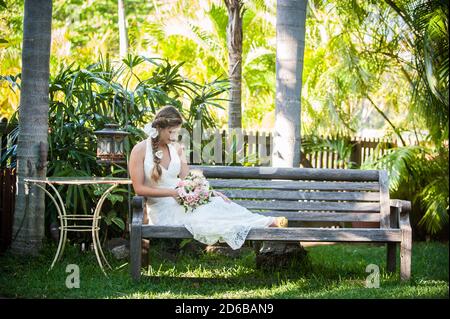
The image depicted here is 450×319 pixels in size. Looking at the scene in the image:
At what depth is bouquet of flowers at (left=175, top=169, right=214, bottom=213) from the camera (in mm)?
6871

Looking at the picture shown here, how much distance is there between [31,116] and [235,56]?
16.5ft

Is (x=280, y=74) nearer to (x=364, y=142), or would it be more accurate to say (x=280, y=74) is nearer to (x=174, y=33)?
(x=364, y=142)

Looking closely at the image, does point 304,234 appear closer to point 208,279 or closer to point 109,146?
point 208,279

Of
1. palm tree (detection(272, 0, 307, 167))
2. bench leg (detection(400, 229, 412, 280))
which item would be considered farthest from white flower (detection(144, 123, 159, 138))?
bench leg (detection(400, 229, 412, 280))

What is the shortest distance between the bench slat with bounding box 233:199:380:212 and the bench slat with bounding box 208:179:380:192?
165 mm

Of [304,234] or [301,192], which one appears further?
[301,192]

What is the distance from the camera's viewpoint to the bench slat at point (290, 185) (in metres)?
7.58

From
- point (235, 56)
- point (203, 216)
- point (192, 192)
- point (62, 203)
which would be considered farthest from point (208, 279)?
point (235, 56)

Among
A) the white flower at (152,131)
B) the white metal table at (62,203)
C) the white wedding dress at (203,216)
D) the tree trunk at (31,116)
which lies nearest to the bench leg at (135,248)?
the white wedding dress at (203,216)

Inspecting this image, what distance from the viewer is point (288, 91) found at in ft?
25.9

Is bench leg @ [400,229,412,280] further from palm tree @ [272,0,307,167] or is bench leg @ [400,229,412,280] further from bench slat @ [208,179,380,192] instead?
palm tree @ [272,0,307,167]

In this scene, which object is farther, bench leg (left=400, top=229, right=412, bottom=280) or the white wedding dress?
bench leg (left=400, top=229, right=412, bottom=280)

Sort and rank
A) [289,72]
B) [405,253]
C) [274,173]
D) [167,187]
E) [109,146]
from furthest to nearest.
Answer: [289,72]
[109,146]
[274,173]
[167,187]
[405,253]
